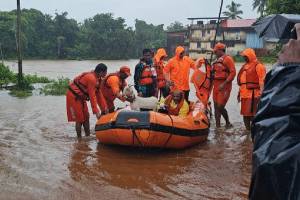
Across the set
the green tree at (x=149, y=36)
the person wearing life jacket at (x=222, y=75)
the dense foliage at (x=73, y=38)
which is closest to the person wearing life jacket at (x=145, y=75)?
the person wearing life jacket at (x=222, y=75)

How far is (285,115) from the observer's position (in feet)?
3.69

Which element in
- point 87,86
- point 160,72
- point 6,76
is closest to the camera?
point 87,86

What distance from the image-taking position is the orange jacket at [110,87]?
757 centimetres

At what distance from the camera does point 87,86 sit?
736 cm

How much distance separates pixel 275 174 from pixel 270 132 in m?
0.11

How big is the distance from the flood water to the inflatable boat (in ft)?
0.64

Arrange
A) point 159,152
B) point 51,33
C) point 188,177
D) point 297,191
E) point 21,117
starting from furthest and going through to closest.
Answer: point 51,33
point 21,117
point 159,152
point 188,177
point 297,191

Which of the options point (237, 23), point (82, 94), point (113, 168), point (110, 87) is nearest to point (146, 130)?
point (113, 168)

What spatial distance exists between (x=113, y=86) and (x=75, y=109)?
0.73 meters

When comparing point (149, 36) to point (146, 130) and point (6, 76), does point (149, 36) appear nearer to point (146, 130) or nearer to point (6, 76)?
point (6, 76)

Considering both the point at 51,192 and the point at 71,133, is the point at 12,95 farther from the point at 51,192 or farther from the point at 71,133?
the point at 51,192

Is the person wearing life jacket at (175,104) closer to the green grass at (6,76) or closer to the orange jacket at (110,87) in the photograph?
the orange jacket at (110,87)

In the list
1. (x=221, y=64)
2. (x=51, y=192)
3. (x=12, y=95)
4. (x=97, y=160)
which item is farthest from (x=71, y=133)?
(x=12, y=95)

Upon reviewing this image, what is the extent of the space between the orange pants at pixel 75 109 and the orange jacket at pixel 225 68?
2679 mm
